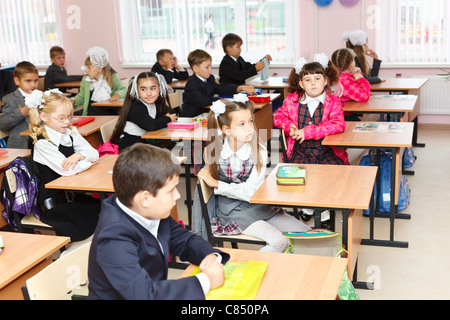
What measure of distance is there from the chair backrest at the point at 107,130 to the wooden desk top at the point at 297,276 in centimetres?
241

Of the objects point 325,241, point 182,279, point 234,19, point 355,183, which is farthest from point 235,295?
point 234,19

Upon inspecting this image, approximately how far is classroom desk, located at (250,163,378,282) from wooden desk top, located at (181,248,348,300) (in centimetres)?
64

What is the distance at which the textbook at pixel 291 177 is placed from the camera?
9.08ft

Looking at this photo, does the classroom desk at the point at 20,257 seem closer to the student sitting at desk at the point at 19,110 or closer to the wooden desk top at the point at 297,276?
the wooden desk top at the point at 297,276

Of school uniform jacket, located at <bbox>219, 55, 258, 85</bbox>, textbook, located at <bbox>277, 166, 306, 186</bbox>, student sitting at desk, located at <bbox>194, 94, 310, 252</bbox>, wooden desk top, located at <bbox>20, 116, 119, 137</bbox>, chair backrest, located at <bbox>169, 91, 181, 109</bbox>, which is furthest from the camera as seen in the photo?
school uniform jacket, located at <bbox>219, 55, 258, 85</bbox>

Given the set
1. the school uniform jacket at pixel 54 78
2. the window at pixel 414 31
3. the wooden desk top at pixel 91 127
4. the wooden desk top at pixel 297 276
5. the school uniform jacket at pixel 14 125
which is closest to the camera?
the wooden desk top at pixel 297 276

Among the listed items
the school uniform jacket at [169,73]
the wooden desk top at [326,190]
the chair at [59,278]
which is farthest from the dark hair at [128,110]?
the school uniform jacket at [169,73]

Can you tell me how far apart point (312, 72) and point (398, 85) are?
205cm

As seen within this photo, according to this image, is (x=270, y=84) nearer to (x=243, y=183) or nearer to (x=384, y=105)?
(x=384, y=105)

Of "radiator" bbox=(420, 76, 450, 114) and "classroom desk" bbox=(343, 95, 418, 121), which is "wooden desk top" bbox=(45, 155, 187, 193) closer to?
"classroom desk" bbox=(343, 95, 418, 121)

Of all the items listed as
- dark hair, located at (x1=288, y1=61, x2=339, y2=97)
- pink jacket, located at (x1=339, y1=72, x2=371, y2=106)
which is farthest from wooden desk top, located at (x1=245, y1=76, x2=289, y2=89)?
dark hair, located at (x1=288, y1=61, x2=339, y2=97)

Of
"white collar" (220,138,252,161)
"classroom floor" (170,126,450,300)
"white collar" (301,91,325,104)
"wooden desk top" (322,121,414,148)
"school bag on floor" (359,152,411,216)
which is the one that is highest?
"white collar" (301,91,325,104)

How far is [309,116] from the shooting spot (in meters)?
3.94

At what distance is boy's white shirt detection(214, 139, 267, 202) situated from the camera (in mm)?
2889
